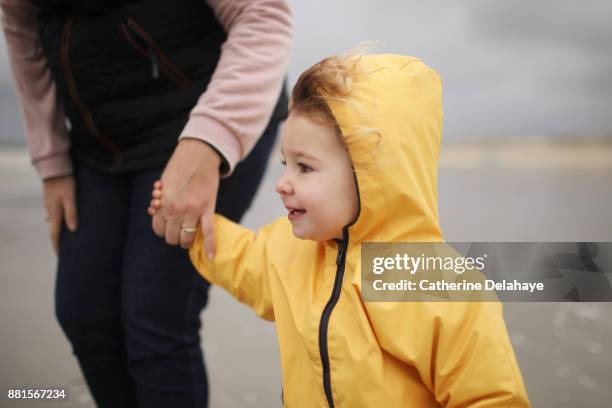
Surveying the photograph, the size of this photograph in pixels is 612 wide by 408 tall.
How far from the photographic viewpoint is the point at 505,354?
1.97 ft

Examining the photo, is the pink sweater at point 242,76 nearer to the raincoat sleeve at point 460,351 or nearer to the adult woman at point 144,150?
the adult woman at point 144,150

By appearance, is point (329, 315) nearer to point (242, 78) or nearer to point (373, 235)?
point (373, 235)

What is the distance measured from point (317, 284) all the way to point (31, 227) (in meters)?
2.32

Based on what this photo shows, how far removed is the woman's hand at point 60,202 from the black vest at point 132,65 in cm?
12

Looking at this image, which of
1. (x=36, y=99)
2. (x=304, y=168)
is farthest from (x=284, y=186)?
(x=36, y=99)

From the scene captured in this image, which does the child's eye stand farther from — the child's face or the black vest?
the black vest

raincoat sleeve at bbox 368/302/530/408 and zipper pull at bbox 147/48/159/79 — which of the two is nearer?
raincoat sleeve at bbox 368/302/530/408

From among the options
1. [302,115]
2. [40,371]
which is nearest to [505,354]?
[302,115]

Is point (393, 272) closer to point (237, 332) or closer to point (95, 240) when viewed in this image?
point (95, 240)

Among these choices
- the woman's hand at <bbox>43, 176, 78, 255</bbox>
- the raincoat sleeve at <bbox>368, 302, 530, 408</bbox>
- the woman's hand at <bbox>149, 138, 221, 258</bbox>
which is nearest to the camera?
the raincoat sleeve at <bbox>368, 302, 530, 408</bbox>

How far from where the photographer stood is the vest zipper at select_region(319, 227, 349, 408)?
0.65 meters

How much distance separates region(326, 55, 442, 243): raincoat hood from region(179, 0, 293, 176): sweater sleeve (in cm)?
17

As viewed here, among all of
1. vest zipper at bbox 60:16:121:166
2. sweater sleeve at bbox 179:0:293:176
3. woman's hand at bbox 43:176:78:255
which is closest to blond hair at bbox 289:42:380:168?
sweater sleeve at bbox 179:0:293:176

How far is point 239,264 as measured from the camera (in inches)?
32.2
